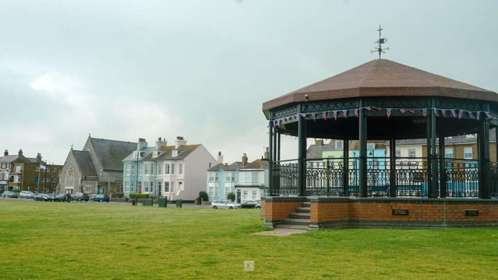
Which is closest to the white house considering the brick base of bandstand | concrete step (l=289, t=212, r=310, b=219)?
concrete step (l=289, t=212, r=310, b=219)

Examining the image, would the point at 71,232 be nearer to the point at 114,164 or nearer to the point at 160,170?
the point at 160,170

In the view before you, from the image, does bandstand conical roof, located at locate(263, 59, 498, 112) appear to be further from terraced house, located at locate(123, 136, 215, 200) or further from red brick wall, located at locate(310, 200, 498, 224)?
terraced house, located at locate(123, 136, 215, 200)

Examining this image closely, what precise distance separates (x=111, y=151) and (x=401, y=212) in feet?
331

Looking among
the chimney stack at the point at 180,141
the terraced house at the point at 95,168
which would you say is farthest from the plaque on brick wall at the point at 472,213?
the terraced house at the point at 95,168

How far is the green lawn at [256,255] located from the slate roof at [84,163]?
3732 inches

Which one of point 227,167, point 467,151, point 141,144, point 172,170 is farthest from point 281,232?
point 141,144

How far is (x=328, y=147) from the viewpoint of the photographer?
2874 inches

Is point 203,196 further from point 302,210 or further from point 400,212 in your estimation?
point 400,212

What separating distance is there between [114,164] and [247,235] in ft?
320

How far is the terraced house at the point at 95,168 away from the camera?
106750 mm

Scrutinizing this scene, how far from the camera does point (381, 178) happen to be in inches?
728

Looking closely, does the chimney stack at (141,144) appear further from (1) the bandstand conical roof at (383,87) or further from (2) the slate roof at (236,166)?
(1) the bandstand conical roof at (383,87)

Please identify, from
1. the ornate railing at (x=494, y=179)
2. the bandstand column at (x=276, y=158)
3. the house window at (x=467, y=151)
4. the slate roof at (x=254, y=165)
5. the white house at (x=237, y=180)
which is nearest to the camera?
the ornate railing at (x=494, y=179)

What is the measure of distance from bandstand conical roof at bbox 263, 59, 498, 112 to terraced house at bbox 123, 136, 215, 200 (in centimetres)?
6703
